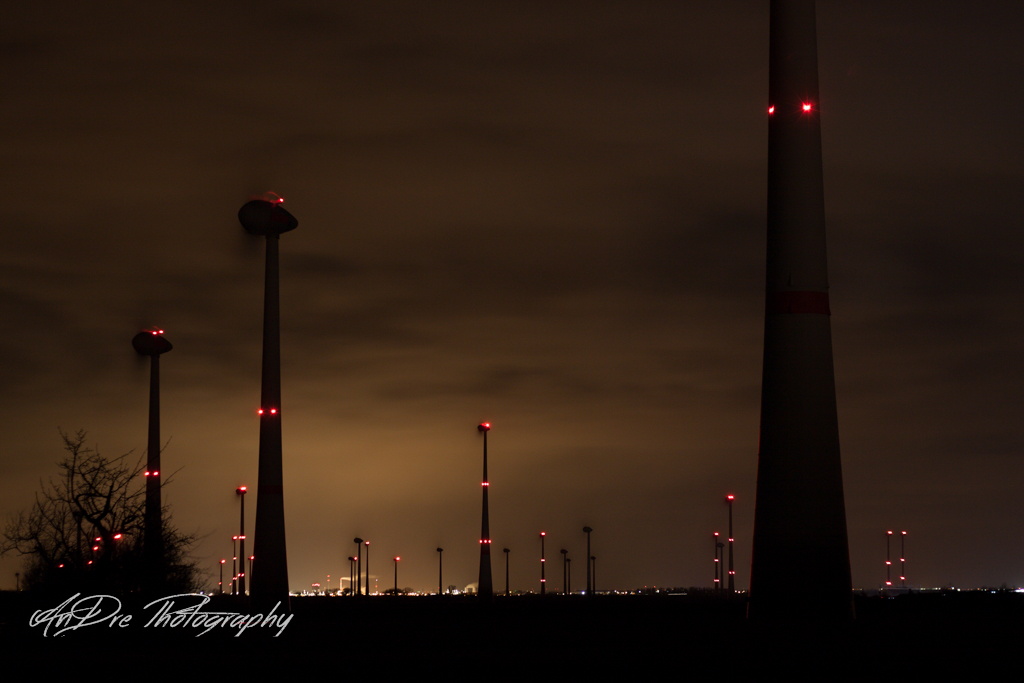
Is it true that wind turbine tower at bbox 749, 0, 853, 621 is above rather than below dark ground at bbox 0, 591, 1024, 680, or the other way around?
above

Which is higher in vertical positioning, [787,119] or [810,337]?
[787,119]

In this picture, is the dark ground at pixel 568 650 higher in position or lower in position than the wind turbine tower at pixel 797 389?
lower

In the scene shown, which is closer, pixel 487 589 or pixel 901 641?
pixel 901 641

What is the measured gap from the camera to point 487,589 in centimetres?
8456

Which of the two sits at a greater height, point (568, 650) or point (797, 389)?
point (797, 389)

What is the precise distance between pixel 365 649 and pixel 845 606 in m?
12.1

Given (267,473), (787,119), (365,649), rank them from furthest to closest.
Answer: (267,473), (787,119), (365,649)

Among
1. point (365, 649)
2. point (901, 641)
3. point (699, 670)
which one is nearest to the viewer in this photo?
point (699, 670)

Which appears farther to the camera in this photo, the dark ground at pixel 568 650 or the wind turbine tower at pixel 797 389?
the wind turbine tower at pixel 797 389

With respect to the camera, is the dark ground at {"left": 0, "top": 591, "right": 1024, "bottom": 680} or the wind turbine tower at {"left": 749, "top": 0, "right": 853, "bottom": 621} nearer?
the dark ground at {"left": 0, "top": 591, "right": 1024, "bottom": 680}

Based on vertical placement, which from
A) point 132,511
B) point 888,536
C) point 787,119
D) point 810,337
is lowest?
point 888,536

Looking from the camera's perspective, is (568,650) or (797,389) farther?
(797,389)

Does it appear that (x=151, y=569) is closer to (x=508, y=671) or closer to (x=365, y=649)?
(x=365, y=649)

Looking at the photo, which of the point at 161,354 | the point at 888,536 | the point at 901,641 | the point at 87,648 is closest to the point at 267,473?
the point at 161,354
